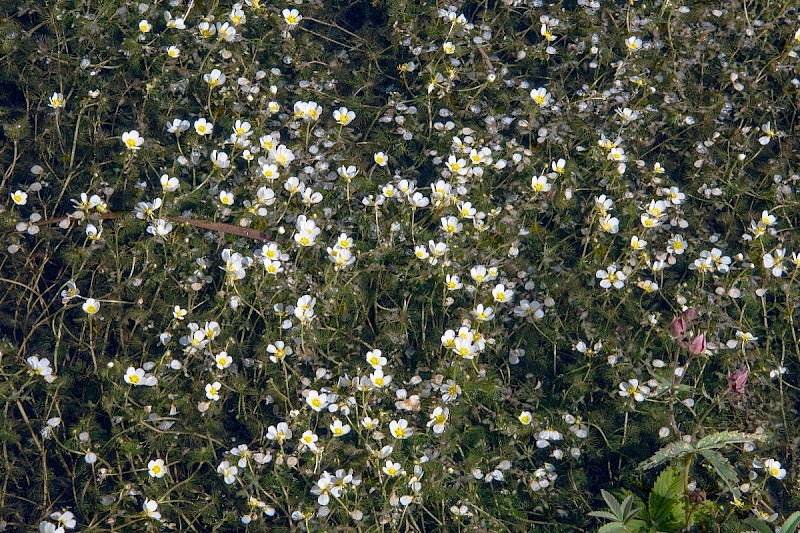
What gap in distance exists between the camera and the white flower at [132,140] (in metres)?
2.98

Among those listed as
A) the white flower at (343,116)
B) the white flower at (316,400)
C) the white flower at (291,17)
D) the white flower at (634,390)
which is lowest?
the white flower at (316,400)

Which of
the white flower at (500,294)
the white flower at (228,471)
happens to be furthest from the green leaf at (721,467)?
the white flower at (228,471)

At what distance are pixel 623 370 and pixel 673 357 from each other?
8.6 inches

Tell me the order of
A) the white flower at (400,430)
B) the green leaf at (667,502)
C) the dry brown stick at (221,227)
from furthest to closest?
1. the dry brown stick at (221,227)
2. the white flower at (400,430)
3. the green leaf at (667,502)

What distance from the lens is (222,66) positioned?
3262 mm

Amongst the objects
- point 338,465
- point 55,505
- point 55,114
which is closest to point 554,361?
point 338,465

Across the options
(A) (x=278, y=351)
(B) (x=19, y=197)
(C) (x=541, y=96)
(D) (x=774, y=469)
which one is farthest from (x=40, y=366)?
(D) (x=774, y=469)

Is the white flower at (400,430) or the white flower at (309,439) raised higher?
the white flower at (400,430)

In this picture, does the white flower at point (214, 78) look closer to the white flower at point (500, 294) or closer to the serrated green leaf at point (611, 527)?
the white flower at point (500, 294)

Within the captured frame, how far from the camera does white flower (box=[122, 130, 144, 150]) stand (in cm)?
298

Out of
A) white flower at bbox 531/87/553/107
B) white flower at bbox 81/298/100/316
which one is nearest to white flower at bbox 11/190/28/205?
white flower at bbox 81/298/100/316

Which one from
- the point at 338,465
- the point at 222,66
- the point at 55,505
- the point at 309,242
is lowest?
the point at 55,505

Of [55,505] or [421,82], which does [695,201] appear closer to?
[421,82]

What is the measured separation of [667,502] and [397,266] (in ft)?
4.11
